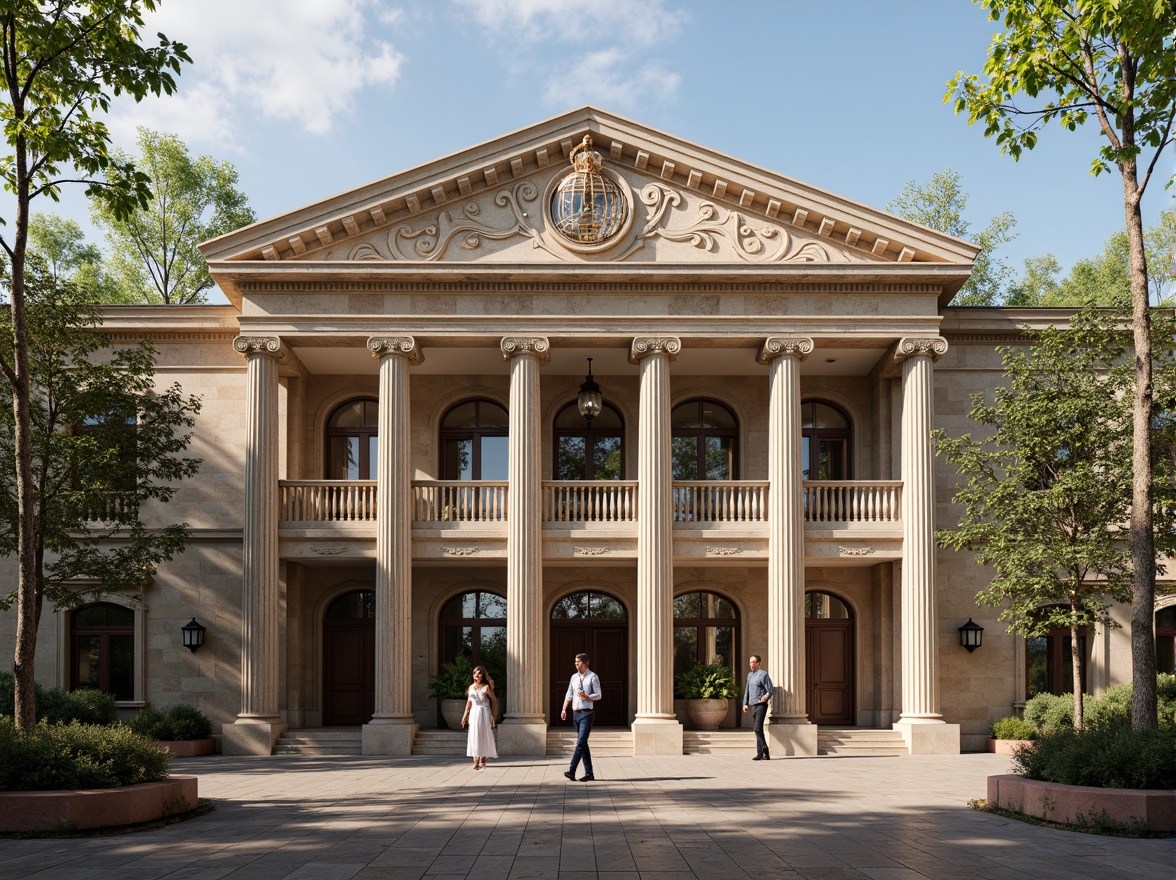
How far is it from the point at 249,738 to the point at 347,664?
4.01 m

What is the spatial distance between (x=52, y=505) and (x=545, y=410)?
1145cm

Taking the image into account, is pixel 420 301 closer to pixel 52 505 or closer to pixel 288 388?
pixel 288 388

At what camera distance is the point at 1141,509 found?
14367 millimetres

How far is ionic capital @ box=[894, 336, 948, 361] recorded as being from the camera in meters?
23.5

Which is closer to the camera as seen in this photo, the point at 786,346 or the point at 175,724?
the point at 175,724

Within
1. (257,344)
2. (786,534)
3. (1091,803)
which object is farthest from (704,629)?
(1091,803)

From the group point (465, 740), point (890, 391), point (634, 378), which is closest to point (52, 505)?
point (465, 740)

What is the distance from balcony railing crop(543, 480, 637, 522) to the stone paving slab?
7.06m

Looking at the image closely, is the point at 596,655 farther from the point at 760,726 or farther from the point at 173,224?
the point at 173,224

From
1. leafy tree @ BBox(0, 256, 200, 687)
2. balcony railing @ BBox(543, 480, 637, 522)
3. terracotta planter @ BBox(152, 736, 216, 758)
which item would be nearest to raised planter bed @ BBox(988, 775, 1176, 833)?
balcony railing @ BBox(543, 480, 637, 522)

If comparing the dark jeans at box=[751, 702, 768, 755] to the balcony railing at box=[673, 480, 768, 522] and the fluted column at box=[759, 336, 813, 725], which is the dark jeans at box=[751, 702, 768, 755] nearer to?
Result: the fluted column at box=[759, 336, 813, 725]

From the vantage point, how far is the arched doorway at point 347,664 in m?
26.4

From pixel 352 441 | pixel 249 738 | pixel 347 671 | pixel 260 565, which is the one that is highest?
pixel 352 441

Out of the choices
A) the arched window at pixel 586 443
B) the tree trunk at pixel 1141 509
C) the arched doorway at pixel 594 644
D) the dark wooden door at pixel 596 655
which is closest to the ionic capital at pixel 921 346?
the arched window at pixel 586 443
